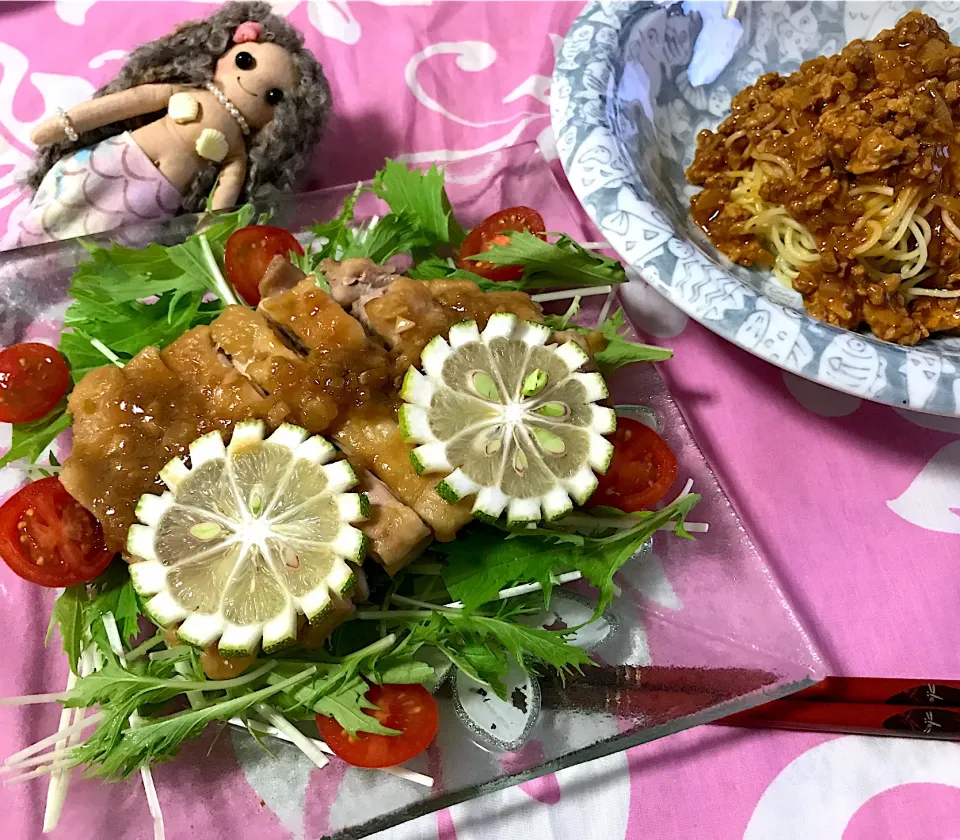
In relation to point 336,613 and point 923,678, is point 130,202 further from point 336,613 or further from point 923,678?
point 923,678

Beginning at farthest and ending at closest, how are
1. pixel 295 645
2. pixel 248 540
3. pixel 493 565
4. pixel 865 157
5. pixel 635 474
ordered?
pixel 865 157 < pixel 635 474 < pixel 493 565 < pixel 295 645 < pixel 248 540

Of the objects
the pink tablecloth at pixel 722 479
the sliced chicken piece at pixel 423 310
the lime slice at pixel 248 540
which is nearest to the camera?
the lime slice at pixel 248 540

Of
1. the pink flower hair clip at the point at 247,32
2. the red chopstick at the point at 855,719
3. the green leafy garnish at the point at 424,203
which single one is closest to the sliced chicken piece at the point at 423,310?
the green leafy garnish at the point at 424,203

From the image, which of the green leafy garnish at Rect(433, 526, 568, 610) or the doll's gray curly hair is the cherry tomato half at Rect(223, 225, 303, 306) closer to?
the doll's gray curly hair

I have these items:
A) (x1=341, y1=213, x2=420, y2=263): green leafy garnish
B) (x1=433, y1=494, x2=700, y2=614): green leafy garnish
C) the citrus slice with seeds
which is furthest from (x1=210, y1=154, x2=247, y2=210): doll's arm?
(x1=433, y1=494, x2=700, y2=614): green leafy garnish

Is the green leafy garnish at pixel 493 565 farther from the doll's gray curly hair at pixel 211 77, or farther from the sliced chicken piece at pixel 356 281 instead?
the doll's gray curly hair at pixel 211 77

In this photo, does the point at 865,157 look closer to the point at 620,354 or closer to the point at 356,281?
the point at 620,354

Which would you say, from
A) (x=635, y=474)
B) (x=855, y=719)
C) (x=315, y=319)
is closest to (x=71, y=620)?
(x=315, y=319)
